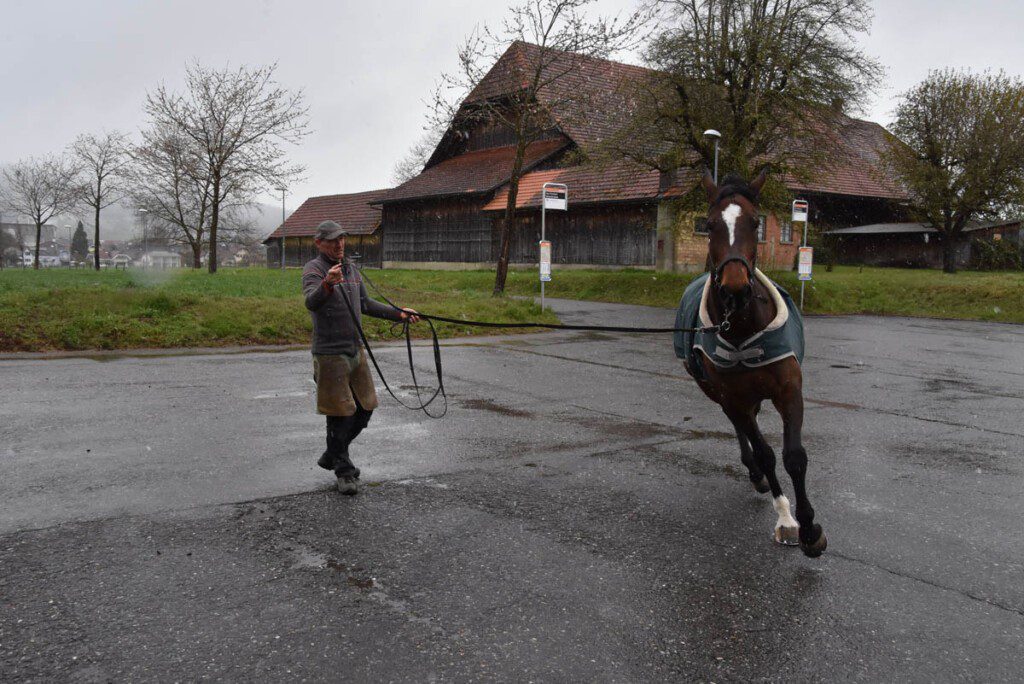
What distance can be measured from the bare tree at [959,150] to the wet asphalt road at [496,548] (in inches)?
1246

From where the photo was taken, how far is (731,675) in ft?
11.6

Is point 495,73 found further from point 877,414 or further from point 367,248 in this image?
point 877,414

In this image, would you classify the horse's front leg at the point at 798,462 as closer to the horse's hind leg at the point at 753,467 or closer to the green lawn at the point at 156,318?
the horse's hind leg at the point at 753,467

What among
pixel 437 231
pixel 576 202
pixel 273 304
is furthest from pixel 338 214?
pixel 273 304

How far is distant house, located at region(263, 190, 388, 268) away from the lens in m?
56.6

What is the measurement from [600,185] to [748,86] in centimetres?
1237

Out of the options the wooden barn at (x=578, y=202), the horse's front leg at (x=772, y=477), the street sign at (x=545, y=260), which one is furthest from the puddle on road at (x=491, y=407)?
the wooden barn at (x=578, y=202)

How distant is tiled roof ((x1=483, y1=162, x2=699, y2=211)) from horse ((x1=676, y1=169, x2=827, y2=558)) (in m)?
25.6

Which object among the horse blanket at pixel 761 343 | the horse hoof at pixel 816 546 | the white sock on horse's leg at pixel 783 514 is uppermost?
the horse blanket at pixel 761 343

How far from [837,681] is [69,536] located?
4360 millimetres

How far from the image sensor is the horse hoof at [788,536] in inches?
204

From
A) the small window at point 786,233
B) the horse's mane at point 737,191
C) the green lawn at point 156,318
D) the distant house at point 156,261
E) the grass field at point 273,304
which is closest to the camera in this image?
the horse's mane at point 737,191

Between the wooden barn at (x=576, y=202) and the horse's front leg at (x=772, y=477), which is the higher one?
the wooden barn at (x=576, y=202)

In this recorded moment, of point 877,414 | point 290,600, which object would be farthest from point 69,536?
point 877,414
